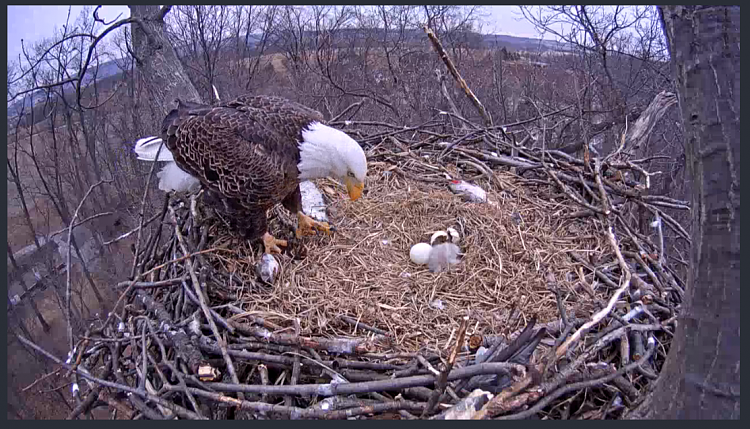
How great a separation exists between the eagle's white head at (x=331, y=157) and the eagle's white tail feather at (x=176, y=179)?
76 cm

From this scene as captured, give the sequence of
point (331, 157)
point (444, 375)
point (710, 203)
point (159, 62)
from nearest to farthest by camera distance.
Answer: point (710, 203) → point (444, 375) → point (331, 157) → point (159, 62)

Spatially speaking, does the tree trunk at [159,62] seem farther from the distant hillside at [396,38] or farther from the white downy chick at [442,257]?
the distant hillside at [396,38]

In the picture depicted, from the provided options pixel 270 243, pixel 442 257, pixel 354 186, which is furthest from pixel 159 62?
pixel 442 257

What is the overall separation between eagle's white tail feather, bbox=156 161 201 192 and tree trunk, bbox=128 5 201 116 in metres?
0.54

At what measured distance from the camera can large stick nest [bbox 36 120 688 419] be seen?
1783mm

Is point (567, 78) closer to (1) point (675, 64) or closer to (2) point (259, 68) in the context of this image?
(2) point (259, 68)

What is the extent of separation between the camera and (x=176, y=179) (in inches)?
116

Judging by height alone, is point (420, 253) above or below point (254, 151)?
below

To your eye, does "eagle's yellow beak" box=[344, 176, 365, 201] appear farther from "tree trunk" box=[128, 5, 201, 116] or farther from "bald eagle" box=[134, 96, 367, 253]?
"tree trunk" box=[128, 5, 201, 116]

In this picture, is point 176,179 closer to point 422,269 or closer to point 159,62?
point 159,62

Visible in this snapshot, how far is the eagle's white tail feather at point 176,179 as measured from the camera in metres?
2.94

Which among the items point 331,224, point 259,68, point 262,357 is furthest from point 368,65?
point 262,357

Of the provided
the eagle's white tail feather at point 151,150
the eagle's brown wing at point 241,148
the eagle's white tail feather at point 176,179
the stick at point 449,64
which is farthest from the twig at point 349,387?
the stick at point 449,64

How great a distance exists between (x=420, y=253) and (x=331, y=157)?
76 cm
